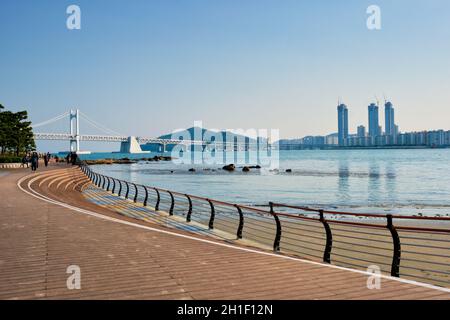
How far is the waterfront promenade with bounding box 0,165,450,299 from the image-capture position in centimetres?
502

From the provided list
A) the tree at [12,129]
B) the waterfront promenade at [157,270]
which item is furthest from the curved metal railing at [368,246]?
the tree at [12,129]

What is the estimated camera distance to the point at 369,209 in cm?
2525

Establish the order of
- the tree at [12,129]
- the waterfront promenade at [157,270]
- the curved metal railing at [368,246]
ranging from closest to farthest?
the waterfront promenade at [157,270]
the curved metal railing at [368,246]
the tree at [12,129]

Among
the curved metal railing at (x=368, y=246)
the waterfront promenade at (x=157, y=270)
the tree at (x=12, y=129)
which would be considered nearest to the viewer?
the waterfront promenade at (x=157, y=270)

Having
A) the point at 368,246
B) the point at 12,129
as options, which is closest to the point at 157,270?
the point at 368,246

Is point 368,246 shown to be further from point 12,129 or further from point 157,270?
point 12,129

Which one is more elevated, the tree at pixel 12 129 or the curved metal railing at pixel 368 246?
the tree at pixel 12 129

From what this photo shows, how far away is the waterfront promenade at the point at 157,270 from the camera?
5016 millimetres

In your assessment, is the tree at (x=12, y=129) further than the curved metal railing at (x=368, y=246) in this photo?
Yes

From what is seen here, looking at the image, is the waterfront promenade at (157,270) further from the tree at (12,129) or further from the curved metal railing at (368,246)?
the tree at (12,129)

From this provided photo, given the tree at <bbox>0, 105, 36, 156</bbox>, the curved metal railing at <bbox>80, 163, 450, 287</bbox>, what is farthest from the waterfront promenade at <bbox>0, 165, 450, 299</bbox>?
the tree at <bbox>0, 105, 36, 156</bbox>

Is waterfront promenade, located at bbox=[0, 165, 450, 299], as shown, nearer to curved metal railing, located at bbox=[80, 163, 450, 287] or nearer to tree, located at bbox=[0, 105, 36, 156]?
curved metal railing, located at bbox=[80, 163, 450, 287]
